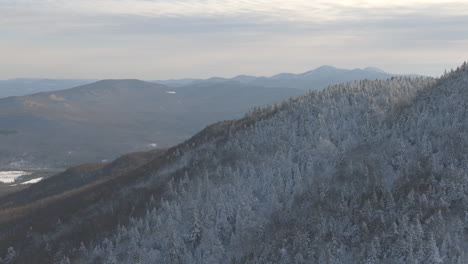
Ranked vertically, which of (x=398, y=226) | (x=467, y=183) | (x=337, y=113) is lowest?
(x=398, y=226)

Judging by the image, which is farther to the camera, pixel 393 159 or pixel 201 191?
pixel 201 191

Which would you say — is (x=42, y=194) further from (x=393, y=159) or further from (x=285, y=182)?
(x=393, y=159)

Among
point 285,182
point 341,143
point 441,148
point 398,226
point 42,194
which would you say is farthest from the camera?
point 42,194

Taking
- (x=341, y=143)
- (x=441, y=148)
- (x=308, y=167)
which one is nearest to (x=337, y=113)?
(x=341, y=143)

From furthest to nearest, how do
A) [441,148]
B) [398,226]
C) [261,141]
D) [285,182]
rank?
[261,141]
[285,182]
[441,148]
[398,226]

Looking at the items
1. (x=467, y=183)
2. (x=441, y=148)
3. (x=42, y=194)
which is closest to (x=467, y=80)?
(x=441, y=148)

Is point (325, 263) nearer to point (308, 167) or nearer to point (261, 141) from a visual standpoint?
point (308, 167)

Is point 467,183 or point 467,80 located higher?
point 467,80
